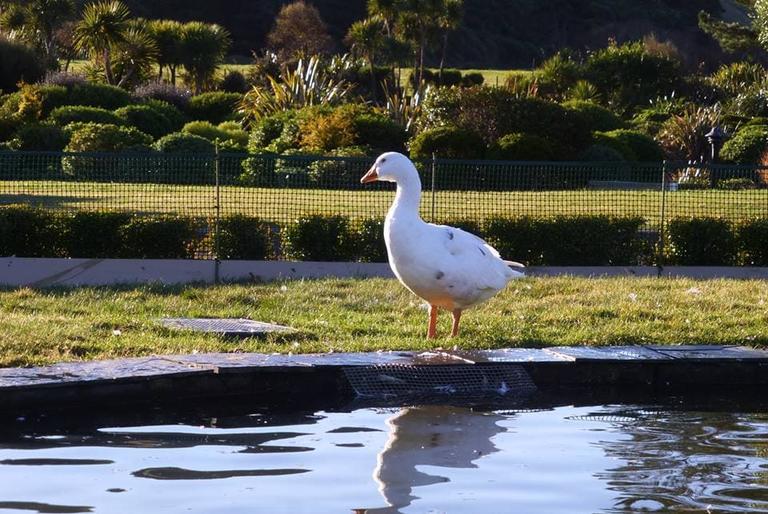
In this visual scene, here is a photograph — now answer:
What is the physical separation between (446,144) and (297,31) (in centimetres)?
4090

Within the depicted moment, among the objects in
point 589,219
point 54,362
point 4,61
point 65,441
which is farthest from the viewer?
point 4,61

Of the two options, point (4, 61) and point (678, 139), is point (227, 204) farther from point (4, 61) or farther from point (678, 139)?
point (4, 61)

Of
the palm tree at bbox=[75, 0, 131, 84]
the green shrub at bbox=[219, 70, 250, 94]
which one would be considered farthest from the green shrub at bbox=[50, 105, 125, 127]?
the green shrub at bbox=[219, 70, 250, 94]

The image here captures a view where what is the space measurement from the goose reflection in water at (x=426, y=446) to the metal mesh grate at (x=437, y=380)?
0.88 ft

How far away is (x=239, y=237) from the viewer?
46.8 feet

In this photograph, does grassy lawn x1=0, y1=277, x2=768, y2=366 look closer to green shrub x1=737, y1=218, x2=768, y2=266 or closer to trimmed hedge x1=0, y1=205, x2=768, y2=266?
trimmed hedge x1=0, y1=205, x2=768, y2=266

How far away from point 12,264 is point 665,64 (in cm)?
3223

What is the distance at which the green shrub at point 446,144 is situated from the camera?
25.0 m

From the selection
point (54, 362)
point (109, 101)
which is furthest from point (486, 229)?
point (109, 101)

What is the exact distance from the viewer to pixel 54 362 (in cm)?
832

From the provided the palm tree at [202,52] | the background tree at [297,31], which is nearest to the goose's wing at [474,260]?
the palm tree at [202,52]

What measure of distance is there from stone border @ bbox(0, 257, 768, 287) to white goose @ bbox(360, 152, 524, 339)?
383 cm

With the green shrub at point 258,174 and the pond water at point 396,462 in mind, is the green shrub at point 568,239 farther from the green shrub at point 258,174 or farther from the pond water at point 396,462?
the pond water at point 396,462

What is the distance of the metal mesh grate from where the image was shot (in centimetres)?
838
